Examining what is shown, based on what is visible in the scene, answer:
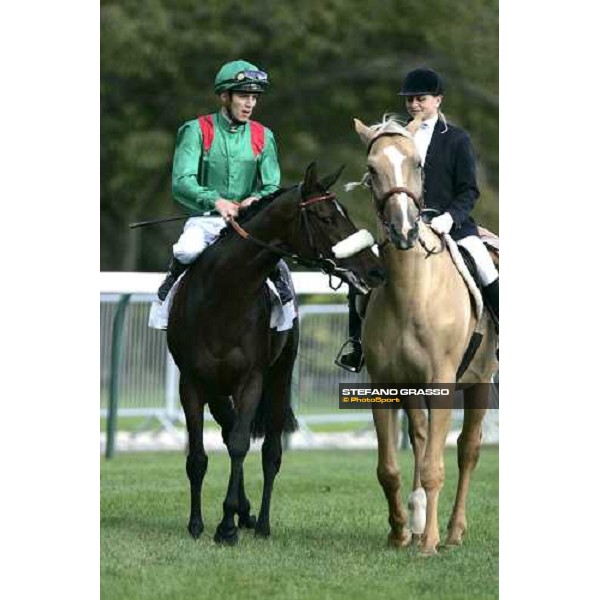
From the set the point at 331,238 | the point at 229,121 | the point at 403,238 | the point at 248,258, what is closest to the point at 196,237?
the point at 248,258

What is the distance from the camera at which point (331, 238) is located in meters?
9.06

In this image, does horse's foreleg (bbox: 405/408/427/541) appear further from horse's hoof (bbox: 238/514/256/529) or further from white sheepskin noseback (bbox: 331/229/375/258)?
horse's hoof (bbox: 238/514/256/529)

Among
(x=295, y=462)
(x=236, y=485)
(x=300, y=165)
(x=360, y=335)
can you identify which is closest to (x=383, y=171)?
(x=360, y=335)

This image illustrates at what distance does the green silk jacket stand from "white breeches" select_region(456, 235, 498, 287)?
1025mm

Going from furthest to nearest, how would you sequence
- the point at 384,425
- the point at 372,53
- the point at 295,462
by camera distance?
the point at 372,53 < the point at 295,462 < the point at 384,425

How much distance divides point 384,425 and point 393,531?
0.55 m

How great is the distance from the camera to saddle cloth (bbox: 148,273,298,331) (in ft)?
31.9

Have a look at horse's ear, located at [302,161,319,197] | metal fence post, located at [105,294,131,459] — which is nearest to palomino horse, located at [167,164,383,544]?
horse's ear, located at [302,161,319,197]

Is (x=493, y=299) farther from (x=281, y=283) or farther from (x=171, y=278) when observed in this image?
(x=171, y=278)

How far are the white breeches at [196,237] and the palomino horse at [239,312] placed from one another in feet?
0.18

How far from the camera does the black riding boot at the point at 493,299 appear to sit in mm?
9766

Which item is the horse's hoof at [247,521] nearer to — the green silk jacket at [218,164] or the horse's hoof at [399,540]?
the horse's hoof at [399,540]

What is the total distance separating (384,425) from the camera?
9320mm
